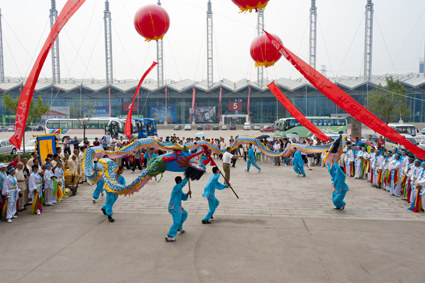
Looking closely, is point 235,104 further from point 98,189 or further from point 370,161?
point 98,189

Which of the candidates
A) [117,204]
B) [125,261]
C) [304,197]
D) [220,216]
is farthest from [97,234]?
[304,197]

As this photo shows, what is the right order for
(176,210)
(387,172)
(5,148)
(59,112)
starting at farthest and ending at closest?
(59,112) < (5,148) < (387,172) < (176,210)

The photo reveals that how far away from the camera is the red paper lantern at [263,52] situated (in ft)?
44.3

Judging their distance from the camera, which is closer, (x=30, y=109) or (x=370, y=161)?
(x=370, y=161)

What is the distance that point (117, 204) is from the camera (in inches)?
361

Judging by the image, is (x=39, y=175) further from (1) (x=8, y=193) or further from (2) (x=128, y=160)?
(2) (x=128, y=160)

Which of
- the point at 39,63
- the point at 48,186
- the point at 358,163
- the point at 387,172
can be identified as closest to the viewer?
the point at 48,186

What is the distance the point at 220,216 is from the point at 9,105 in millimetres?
18266

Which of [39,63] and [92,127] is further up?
[39,63]

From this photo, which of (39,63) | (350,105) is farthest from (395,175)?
(39,63)

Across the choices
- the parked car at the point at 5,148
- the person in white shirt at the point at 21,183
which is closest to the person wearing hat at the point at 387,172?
the person in white shirt at the point at 21,183

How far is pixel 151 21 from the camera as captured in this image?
12.5 meters

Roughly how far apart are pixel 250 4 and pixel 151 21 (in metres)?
4.19

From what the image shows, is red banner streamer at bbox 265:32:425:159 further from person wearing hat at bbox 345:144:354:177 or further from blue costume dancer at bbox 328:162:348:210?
person wearing hat at bbox 345:144:354:177
